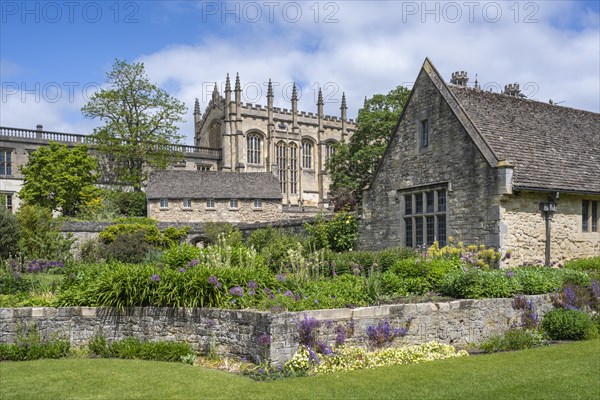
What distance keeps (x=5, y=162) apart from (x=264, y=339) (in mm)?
48325

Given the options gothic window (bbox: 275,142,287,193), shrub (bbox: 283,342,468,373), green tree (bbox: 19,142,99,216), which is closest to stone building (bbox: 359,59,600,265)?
shrub (bbox: 283,342,468,373)

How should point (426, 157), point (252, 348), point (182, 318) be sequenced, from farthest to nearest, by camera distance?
point (426, 157)
point (182, 318)
point (252, 348)

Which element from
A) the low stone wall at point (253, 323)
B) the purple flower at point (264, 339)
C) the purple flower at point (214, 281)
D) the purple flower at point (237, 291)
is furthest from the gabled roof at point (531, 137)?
the purple flower at point (264, 339)

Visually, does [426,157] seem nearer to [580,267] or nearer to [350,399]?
[580,267]

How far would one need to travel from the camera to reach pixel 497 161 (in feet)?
55.2

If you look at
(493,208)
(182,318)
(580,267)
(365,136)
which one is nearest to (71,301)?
(182,318)

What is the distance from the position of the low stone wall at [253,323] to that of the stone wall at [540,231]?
17.1ft

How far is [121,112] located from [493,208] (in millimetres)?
39882

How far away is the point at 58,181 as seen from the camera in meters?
44.4

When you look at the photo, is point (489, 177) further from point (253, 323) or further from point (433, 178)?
point (253, 323)

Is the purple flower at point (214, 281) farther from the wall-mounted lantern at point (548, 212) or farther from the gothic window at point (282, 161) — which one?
the gothic window at point (282, 161)

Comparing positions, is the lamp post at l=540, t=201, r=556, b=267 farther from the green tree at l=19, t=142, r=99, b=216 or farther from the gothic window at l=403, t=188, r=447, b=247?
the green tree at l=19, t=142, r=99, b=216

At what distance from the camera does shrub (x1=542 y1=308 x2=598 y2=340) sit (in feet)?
39.1

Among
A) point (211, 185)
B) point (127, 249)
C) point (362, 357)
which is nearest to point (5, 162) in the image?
point (211, 185)
